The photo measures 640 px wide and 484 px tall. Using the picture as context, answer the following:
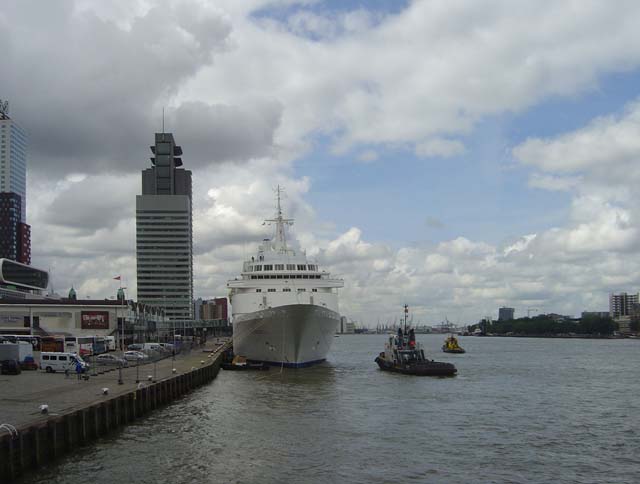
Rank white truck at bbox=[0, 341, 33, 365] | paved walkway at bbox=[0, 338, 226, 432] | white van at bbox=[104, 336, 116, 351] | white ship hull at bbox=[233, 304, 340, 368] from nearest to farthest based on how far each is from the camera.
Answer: paved walkway at bbox=[0, 338, 226, 432] → white truck at bbox=[0, 341, 33, 365] → white ship hull at bbox=[233, 304, 340, 368] → white van at bbox=[104, 336, 116, 351]

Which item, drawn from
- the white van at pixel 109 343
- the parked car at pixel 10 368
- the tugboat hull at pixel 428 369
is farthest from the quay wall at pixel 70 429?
the white van at pixel 109 343

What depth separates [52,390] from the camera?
37.6m

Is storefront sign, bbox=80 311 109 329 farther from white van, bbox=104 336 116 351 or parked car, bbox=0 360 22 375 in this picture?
parked car, bbox=0 360 22 375

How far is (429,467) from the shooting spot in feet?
85.9

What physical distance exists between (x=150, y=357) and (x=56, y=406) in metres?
36.9

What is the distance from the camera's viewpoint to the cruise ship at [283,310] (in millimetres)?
61656

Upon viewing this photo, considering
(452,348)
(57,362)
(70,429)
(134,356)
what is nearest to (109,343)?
(134,356)

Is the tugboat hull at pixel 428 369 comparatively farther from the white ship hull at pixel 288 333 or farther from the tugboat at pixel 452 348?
the tugboat at pixel 452 348

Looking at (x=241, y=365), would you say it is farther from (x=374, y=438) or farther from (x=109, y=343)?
(x=374, y=438)

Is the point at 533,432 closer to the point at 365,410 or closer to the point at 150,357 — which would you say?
the point at 365,410

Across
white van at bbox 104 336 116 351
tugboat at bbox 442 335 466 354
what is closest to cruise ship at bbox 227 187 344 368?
white van at bbox 104 336 116 351

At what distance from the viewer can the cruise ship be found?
61.7 metres

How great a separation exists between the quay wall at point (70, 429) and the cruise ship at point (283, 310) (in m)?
19.6

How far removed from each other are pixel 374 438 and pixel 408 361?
32947 mm
